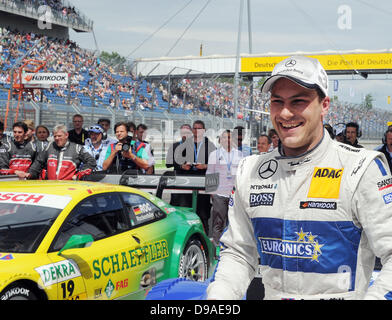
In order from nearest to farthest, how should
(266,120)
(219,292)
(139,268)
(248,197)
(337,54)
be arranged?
(219,292), (248,197), (139,268), (266,120), (337,54)

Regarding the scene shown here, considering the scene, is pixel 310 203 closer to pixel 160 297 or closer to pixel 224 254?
pixel 224 254

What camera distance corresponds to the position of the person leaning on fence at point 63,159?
7121 millimetres

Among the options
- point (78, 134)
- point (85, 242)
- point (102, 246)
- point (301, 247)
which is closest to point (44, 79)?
point (78, 134)

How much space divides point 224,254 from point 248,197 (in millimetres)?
231

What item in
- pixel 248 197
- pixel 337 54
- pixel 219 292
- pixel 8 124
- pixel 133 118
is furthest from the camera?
pixel 337 54

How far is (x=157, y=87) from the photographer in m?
23.8

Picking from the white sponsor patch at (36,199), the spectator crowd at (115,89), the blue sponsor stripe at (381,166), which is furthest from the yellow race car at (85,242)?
the spectator crowd at (115,89)

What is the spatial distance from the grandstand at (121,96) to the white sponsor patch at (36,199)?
965cm

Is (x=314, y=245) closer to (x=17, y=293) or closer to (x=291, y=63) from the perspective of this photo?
(x=291, y=63)

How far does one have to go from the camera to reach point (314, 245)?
5.78 feet

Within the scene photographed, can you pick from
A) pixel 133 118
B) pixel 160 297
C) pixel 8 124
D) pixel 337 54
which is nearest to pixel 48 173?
pixel 160 297

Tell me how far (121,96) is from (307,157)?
66.4ft

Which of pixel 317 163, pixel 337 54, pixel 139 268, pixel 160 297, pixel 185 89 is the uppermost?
pixel 337 54

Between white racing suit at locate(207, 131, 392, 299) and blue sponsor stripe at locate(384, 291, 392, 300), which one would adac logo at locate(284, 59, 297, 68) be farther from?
blue sponsor stripe at locate(384, 291, 392, 300)
